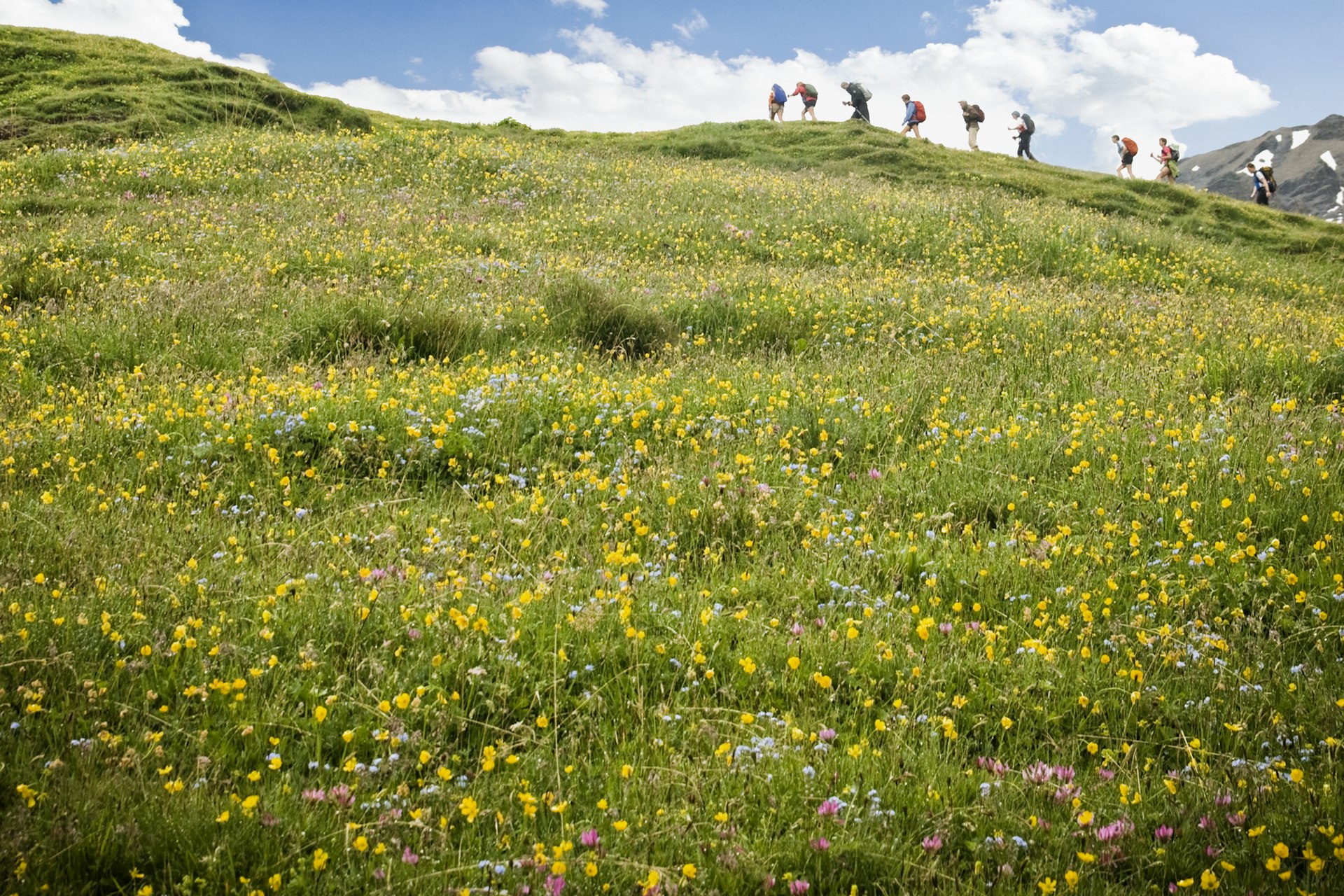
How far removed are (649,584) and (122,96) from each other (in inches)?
1062

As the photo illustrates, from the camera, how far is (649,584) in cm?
446

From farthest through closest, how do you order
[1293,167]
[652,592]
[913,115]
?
[1293,167] < [913,115] < [652,592]

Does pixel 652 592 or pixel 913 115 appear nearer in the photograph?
pixel 652 592

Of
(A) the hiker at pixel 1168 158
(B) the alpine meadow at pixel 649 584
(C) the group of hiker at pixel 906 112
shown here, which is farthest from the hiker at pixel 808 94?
(B) the alpine meadow at pixel 649 584

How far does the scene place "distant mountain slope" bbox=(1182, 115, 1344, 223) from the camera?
4717 inches

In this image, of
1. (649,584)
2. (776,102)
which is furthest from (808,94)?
(649,584)

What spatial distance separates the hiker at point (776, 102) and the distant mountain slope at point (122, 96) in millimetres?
18630

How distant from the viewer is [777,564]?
4777mm

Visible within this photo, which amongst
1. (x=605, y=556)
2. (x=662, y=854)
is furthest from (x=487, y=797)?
(x=605, y=556)

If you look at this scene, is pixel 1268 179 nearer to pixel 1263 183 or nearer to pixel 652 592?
pixel 1263 183

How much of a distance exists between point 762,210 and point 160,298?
38.3 feet

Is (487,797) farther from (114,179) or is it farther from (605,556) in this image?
(114,179)

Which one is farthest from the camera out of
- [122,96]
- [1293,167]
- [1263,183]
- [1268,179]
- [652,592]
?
[1293,167]

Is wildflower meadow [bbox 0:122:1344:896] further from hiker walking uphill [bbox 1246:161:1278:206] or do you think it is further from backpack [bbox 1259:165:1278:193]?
backpack [bbox 1259:165:1278:193]
